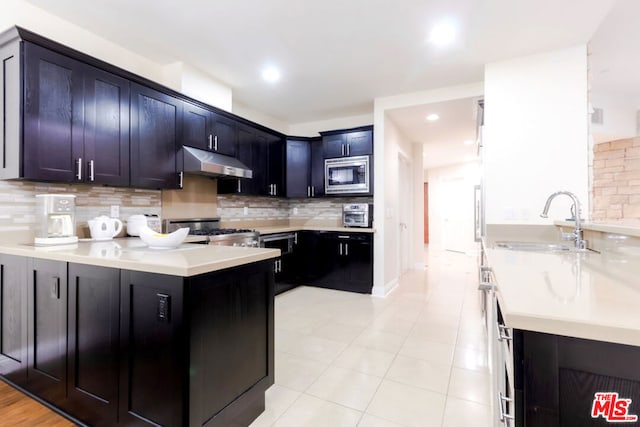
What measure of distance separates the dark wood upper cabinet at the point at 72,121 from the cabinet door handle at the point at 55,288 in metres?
0.79

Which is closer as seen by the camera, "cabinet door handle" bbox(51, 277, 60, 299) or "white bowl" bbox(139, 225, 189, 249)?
"cabinet door handle" bbox(51, 277, 60, 299)

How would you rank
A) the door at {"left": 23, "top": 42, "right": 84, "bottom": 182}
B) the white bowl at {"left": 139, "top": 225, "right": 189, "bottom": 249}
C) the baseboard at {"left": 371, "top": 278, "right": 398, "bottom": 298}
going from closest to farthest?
the white bowl at {"left": 139, "top": 225, "right": 189, "bottom": 249} < the door at {"left": 23, "top": 42, "right": 84, "bottom": 182} < the baseboard at {"left": 371, "top": 278, "right": 398, "bottom": 298}

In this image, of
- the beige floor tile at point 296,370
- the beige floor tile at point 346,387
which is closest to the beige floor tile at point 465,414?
the beige floor tile at point 346,387

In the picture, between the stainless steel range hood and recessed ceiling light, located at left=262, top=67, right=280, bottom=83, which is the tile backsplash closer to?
the stainless steel range hood

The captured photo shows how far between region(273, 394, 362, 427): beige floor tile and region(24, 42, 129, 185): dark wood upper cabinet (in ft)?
7.17

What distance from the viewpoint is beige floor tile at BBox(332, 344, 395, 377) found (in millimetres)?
2178

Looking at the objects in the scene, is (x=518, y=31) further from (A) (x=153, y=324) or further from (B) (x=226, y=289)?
(A) (x=153, y=324)

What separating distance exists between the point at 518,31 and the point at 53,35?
12.6 ft

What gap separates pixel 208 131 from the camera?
328cm

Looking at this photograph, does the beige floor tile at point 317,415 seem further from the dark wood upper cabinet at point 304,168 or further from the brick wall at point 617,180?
the brick wall at point 617,180

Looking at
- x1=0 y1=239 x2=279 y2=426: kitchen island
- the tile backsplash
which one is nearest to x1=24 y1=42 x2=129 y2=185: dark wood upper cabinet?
the tile backsplash

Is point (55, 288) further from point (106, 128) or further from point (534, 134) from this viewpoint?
point (534, 134)

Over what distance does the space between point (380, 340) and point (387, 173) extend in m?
2.39

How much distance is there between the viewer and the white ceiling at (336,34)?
224cm
